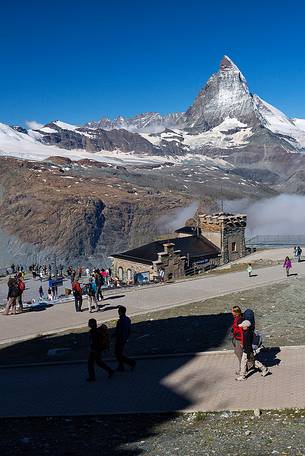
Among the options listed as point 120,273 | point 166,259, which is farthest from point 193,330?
point 120,273

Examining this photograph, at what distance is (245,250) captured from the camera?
38938mm

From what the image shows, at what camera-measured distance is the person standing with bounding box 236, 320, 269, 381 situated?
9461 mm

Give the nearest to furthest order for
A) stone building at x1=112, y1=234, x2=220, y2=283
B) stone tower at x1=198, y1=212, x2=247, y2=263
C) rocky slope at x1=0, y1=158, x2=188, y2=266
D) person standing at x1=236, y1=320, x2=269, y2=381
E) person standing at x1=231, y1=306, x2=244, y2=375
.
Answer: person standing at x1=236, y1=320, x2=269, y2=381 → person standing at x1=231, y1=306, x2=244, y2=375 → stone building at x1=112, y1=234, x2=220, y2=283 → stone tower at x1=198, y1=212, x2=247, y2=263 → rocky slope at x1=0, y1=158, x2=188, y2=266

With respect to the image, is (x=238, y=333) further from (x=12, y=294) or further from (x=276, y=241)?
(x=276, y=241)

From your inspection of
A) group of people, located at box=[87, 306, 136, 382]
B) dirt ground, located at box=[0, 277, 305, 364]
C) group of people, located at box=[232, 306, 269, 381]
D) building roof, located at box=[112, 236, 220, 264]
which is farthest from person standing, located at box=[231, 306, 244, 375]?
building roof, located at box=[112, 236, 220, 264]

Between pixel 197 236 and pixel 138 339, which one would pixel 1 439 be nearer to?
pixel 138 339

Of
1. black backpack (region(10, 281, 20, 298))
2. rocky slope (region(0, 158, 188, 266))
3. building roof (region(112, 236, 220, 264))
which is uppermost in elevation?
rocky slope (region(0, 158, 188, 266))

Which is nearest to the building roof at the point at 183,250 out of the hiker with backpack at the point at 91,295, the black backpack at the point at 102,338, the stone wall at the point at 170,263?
the stone wall at the point at 170,263

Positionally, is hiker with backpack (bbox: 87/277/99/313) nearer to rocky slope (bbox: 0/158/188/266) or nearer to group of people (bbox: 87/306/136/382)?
group of people (bbox: 87/306/136/382)

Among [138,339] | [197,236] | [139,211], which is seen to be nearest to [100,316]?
[138,339]

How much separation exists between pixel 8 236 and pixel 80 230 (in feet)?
41.9

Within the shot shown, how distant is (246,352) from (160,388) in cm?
151

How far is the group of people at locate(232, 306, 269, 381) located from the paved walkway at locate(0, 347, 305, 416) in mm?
156

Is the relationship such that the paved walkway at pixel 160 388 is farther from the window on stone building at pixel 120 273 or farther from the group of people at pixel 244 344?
the window on stone building at pixel 120 273
